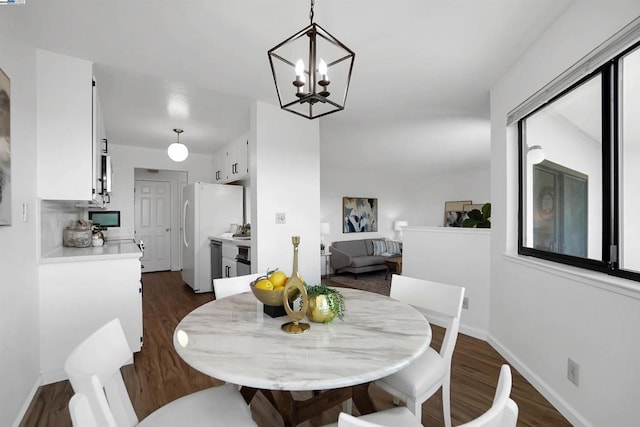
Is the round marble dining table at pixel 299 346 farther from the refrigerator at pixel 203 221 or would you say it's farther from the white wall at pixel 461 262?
the refrigerator at pixel 203 221

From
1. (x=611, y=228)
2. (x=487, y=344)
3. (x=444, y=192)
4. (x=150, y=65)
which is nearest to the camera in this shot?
(x=611, y=228)

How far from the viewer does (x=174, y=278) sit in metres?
5.50

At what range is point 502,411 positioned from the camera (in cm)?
65

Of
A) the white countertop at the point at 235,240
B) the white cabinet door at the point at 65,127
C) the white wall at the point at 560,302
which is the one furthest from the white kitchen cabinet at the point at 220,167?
the white wall at the point at 560,302

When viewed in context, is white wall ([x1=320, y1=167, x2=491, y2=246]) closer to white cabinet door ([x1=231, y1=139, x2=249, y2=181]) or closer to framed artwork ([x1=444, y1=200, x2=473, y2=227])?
framed artwork ([x1=444, y1=200, x2=473, y2=227])

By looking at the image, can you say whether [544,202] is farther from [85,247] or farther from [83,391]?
[85,247]

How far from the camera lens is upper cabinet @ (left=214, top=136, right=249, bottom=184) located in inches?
167

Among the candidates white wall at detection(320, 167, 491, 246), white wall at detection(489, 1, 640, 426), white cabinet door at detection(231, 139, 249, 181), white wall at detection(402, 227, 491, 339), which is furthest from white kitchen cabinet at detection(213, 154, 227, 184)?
white wall at detection(489, 1, 640, 426)

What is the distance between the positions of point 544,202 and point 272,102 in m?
2.56

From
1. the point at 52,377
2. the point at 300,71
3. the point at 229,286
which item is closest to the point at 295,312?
the point at 229,286

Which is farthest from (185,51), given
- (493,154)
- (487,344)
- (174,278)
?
(174,278)

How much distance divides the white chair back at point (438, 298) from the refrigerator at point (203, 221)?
3484mm

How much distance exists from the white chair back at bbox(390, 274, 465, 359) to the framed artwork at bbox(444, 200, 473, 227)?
6.16 m

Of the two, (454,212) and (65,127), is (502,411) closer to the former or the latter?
(65,127)
